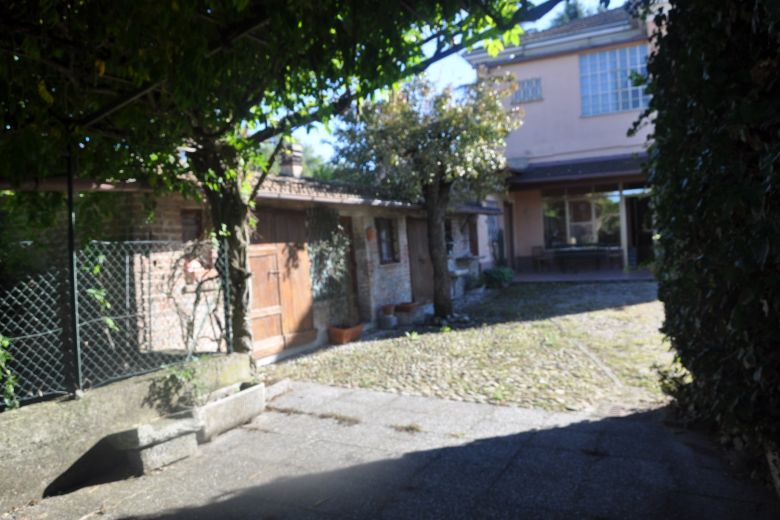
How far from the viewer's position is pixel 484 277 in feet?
55.0

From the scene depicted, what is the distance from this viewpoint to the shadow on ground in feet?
11.2

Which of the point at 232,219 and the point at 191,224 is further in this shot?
the point at 191,224

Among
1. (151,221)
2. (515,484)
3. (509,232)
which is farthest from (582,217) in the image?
(515,484)

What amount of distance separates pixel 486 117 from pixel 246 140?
20.1ft

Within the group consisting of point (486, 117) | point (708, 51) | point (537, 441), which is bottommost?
point (537, 441)

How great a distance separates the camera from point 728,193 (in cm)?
216

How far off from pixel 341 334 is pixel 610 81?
51.9ft

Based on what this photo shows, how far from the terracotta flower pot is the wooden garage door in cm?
40

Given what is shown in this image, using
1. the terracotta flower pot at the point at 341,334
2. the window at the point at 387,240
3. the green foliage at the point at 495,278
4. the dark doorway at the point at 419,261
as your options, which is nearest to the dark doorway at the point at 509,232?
A: the green foliage at the point at 495,278

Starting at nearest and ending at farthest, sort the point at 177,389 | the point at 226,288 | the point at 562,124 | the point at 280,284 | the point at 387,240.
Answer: the point at 177,389 → the point at 226,288 → the point at 280,284 → the point at 387,240 → the point at 562,124

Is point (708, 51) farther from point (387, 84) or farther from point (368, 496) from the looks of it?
point (368, 496)

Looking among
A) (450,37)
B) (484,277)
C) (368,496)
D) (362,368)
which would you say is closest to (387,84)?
(450,37)

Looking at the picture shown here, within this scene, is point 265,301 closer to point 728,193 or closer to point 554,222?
point 728,193

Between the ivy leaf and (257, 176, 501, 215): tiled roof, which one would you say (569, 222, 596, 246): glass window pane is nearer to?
(257, 176, 501, 215): tiled roof
